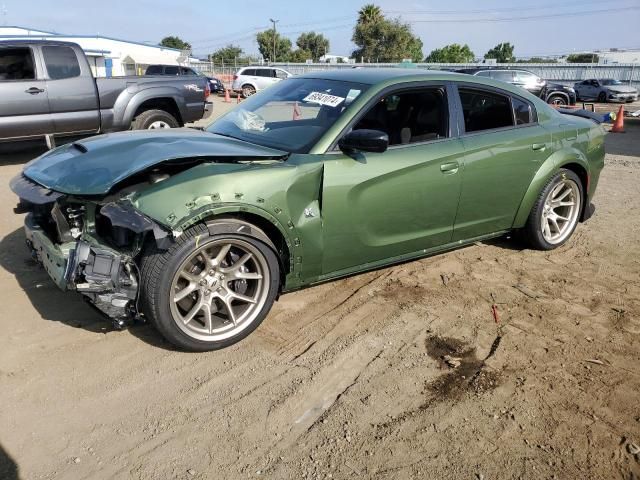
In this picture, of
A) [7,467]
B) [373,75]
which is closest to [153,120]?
[373,75]

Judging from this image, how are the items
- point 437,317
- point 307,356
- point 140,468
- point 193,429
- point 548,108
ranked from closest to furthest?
1. point 140,468
2. point 193,429
3. point 307,356
4. point 437,317
5. point 548,108

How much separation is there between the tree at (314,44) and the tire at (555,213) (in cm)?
8555

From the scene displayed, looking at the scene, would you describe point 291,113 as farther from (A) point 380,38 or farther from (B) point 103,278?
(A) point 380,38

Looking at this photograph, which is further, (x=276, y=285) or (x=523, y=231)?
(x=523, y=231)

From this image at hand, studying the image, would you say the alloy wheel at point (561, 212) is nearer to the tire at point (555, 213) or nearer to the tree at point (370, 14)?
the tire at point (555, 213)

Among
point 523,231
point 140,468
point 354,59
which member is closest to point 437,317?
point 523,231

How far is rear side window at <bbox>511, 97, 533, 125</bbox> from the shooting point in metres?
4.59

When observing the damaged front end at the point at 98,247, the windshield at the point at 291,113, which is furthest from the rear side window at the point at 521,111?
the damaged front end at the point at 98,247

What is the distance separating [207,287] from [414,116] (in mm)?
2092

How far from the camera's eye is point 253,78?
91.9 ft

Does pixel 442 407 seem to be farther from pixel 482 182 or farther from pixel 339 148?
pixel 482 182

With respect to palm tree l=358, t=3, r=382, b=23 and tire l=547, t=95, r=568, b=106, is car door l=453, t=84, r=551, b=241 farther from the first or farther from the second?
palm tree l=358, t=3, r=382, b=23

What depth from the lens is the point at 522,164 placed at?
4.48 meters

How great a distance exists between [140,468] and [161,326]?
0.87 m
